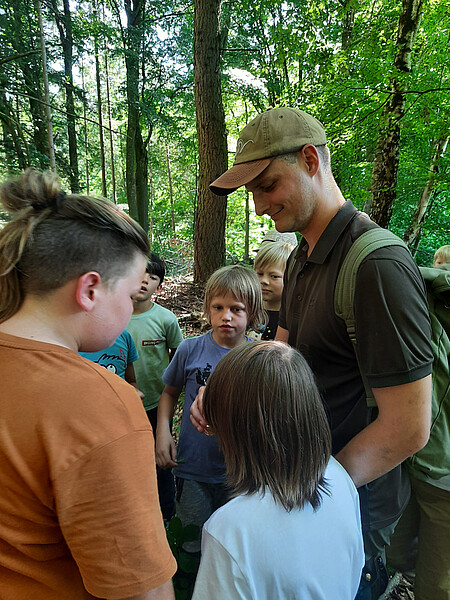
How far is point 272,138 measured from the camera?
150 cm

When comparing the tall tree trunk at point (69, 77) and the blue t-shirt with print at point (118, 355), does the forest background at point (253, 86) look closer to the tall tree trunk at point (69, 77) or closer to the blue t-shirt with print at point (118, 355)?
the tall tree trunk at point (69, 77)

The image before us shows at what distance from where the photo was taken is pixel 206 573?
1.00 m

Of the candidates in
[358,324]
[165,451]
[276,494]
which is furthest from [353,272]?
[165,451]

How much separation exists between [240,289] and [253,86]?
36.8 feet

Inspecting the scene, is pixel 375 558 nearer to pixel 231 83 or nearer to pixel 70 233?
pixel 70 233

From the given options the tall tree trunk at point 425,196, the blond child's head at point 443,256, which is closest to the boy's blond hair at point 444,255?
the blond child's head at point 443,256

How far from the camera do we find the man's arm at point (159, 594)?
832 mm

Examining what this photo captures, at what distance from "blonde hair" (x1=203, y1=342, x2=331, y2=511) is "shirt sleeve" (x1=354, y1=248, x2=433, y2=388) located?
0.84 feet

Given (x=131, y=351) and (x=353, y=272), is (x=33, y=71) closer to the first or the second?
(x=131, y=351)

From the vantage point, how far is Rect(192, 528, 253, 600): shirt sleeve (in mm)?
966

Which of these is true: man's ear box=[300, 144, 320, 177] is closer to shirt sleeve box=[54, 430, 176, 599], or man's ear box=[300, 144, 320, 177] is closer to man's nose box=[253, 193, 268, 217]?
man's nose box=[253, 193, 268, 217]

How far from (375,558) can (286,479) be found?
0.98 m

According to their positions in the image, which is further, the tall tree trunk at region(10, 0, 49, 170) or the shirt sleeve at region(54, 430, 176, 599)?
the tall tree trunk at region(10, 0, 49, 170)

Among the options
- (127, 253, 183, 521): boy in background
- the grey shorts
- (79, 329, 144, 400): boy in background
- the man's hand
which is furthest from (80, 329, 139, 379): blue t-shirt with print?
the grey shorts
